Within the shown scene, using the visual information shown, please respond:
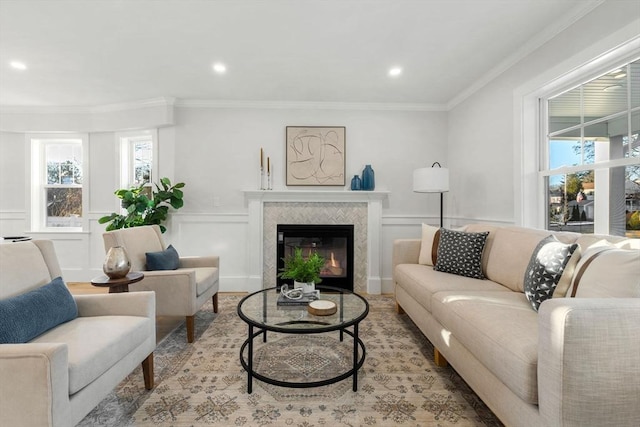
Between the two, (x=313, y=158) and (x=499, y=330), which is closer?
(x=499, y=330)

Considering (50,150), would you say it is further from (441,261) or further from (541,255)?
(541,255)

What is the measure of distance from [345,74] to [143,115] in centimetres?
266

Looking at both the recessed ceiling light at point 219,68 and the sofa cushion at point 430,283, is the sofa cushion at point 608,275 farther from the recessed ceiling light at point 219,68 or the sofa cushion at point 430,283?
the recessed ceiling light at point 219,68

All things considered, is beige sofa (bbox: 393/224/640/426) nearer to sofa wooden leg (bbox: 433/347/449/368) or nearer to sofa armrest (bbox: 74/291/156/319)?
sofa wooden leg (bbox: 433/347/449/368)

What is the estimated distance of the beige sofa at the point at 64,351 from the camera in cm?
106

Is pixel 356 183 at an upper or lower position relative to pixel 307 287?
upper

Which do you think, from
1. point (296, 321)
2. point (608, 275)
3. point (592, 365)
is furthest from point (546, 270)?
→ point (296, 321)

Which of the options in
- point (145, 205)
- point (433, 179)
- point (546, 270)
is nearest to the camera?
point (546, 270)

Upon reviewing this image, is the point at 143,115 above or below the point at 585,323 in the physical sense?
above

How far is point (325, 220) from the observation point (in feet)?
12.8

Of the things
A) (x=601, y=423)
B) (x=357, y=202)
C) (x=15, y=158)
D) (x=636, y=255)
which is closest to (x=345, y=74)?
(x=357, y=202)

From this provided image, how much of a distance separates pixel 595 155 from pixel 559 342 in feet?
6.10

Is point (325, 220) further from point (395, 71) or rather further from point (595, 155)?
point (595, 155)

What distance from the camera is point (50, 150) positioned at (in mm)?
4344
